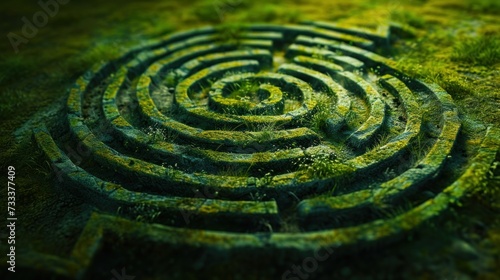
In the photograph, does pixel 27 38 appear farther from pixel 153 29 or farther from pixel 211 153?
pixel 211 153

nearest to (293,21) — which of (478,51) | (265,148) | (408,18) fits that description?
(408,18)

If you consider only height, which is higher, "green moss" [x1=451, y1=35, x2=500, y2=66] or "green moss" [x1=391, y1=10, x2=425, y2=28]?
"green moss" [x1=391, y1=10, x2=425, y2=28]

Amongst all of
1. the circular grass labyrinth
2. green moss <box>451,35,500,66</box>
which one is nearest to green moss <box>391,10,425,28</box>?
green moss <box>451,35,500,66</box>

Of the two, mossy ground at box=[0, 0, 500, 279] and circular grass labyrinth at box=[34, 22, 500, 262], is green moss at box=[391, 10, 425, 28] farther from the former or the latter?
circular grass labyrinth at box=[34, 22, 500, 262]

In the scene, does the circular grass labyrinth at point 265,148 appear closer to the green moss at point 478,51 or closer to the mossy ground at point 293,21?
the mossy ground at point 293,21

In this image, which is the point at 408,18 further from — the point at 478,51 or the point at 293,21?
the point at 293,21
